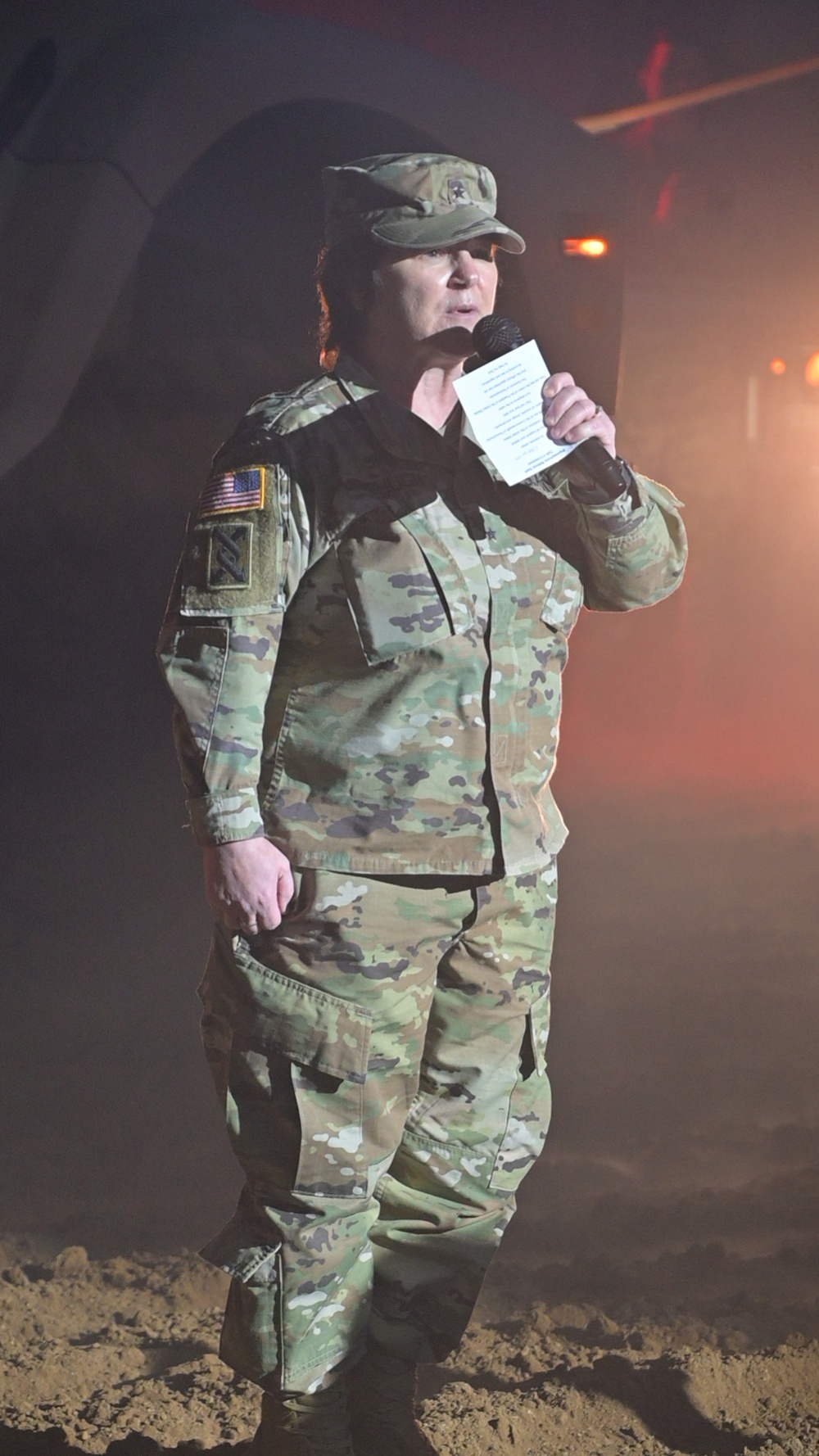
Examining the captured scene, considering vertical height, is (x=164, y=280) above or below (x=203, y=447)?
above

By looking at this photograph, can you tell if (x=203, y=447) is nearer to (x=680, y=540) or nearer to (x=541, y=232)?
(x=541, y=232)

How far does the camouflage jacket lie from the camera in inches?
51.7

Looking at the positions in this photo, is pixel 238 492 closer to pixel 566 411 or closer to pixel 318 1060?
pixel 566 411

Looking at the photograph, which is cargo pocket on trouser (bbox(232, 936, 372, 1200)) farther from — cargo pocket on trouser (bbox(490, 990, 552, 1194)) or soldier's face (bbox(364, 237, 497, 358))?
soldier's face (bbox(364, 237, 497, 358))

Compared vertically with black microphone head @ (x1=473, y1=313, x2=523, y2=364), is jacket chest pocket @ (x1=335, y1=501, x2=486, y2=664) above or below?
below

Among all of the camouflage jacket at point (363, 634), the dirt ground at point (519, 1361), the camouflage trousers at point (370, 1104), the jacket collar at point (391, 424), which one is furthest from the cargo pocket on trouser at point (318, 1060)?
the jacket collar at point (391, 424)

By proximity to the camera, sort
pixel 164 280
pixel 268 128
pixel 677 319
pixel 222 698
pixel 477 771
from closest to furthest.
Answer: pixel 222 698 → pixel 477 771 → pixel 268 128 → pixel 164 280 → pixel 677 319

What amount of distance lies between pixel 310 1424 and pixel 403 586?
0.98 meters

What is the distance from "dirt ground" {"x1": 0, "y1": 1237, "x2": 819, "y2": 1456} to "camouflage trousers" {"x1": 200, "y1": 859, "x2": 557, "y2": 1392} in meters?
0.28

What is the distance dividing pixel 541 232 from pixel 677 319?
0.94 meters

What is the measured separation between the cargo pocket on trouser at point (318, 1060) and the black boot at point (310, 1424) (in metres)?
0.25

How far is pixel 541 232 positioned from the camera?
2.34m

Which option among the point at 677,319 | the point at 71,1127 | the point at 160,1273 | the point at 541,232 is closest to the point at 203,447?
the point at 541,232

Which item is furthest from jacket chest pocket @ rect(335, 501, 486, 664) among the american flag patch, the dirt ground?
the dirt ground
